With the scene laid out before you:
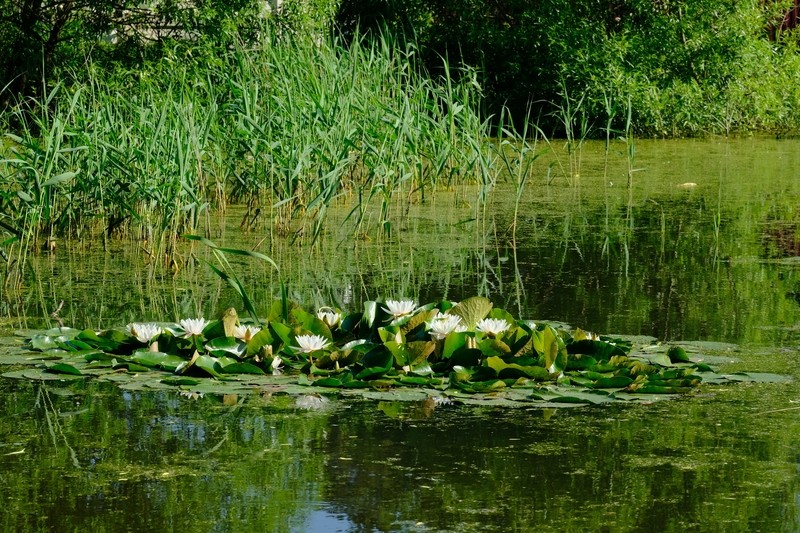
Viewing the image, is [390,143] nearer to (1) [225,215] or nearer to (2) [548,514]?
(1) [225,215]

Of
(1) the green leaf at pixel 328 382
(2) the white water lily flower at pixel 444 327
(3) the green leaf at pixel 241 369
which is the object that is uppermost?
(2) the white water lily flower at pixel 444 327

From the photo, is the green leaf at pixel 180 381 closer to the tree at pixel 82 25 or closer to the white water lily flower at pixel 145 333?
the white water lily flower at pixel 145 333

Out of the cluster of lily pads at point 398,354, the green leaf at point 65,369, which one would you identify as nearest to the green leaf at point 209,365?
the cluster of lily pads at point 398,354

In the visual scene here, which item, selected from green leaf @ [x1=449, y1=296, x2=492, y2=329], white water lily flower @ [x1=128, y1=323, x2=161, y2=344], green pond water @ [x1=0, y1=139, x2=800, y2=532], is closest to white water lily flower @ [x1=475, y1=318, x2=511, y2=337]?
green leaf @ [x1=449, y1=296, x2=492, y2=329]

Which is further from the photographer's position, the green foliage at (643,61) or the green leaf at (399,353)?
the green foliage at (643,61)

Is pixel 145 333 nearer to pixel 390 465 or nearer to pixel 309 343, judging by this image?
pixel 309 343

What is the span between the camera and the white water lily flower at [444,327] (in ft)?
13.5

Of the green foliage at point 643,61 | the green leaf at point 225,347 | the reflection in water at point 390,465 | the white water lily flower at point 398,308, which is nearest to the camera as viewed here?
the reflection in water at point 390,465

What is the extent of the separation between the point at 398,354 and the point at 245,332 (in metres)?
0.58

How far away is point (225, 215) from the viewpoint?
7.71 meters

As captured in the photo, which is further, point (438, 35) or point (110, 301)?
point (438, 35)

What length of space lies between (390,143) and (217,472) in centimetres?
486

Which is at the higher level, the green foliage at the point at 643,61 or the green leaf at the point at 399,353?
the green foliage at the point at 643,61

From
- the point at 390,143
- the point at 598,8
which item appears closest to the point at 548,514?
the point at 390,143
